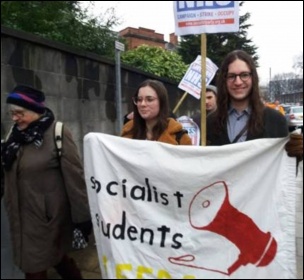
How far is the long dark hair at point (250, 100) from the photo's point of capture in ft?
8.44

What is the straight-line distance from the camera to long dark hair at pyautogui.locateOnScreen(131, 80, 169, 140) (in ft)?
9.57

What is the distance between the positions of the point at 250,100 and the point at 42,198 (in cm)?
147

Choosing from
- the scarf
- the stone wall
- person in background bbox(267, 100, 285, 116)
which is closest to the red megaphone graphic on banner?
person in background bbox(267, 100, 285, 116)

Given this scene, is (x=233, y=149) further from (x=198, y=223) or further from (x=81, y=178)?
(x=81, y=178)

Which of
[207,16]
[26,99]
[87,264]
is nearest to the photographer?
[26,99]

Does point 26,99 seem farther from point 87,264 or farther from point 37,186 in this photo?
point 87,264

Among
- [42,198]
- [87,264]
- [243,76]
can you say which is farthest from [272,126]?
[87,264]

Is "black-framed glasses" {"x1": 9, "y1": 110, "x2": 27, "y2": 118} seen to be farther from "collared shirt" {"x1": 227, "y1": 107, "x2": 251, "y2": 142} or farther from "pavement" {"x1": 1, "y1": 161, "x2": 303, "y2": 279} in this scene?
"collared shirt" {"x1": 227, "y1": 107, "x2": 251, "y2": 142}

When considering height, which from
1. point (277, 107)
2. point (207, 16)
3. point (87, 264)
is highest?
→ point (207, 16)

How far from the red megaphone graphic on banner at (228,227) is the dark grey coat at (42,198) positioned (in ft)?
2.63

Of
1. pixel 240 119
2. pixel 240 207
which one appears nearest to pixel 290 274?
pixel 240 207

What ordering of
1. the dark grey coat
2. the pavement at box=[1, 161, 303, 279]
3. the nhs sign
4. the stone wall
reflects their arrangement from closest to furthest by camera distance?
the pavement at box=[1, 161, 303, 279], the dark grey coat, the nhs sign, the stone wall

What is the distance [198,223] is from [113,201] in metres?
0.53

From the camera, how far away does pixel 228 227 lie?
234 cm
